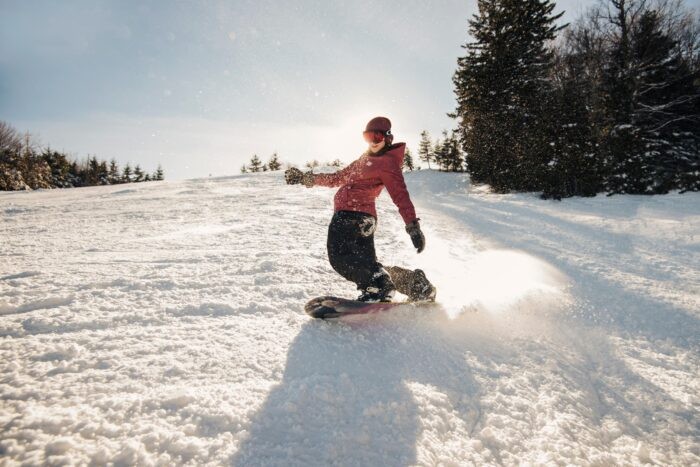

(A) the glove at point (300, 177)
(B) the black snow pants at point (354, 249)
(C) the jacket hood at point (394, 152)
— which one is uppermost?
(C) the jacket hood at point (394, 152)

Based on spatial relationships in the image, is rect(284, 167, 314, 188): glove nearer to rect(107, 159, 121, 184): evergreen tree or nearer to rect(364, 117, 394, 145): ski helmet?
rect(364, 117, 394, 145): ski helmet

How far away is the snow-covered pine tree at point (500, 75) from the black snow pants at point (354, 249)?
14.4m

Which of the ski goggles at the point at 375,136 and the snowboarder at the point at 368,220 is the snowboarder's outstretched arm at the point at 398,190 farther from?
the ski goggles at the point at 375,136

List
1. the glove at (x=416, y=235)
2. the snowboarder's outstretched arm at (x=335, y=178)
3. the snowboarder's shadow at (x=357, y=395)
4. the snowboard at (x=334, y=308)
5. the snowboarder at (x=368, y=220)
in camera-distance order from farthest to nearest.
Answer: the snowboarder's outstretched arm at (x=335, y=178)
the snowboarder at (x=368, y=220)
the glove at (x=416, y=235)
the snowboard at (x=334, y=308)
the snowboarder's shadow at (x=357, y=395)

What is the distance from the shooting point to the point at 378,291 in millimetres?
2834

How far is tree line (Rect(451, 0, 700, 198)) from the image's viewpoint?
1113cm

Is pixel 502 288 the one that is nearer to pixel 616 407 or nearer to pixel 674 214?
pixel 616 407

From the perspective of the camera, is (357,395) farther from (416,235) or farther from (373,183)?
(373,183)

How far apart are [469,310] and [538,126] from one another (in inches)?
472

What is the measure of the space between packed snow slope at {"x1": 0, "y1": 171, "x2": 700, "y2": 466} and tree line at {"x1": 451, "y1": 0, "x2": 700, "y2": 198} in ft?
27.4

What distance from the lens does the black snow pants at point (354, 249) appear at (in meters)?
2.86

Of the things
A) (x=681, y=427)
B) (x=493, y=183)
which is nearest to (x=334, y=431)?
Result: (x=681, y=427)

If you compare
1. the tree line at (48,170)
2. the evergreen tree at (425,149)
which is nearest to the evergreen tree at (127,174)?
Result: the tree line at (48,170)

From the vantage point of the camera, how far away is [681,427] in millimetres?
1681
